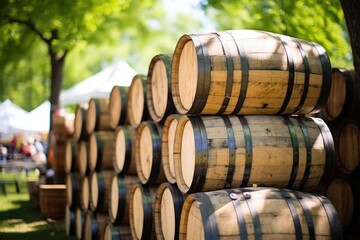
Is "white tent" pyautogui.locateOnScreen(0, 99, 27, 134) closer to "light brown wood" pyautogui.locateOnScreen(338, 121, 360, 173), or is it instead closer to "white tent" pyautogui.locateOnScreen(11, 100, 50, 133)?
"white tent" pyautogui.locateOnScreen(11, 100, 50, 133)

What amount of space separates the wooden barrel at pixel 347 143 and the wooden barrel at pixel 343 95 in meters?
0.12

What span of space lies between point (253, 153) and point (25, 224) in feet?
21.6

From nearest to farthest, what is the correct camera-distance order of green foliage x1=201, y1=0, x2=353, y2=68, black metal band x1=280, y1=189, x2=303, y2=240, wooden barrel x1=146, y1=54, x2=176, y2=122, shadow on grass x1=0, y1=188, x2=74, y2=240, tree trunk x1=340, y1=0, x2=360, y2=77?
black metal band x1=280, y1=189, x2=303, y2=240 < tree trunk x1=340, y1=0, x2=360, y2=77 < wooden barrel x1=146, y1=54, x2=176, y2=122 < shadow on grass x1=0, y1=188, x2=74, y2=240 < green foliage x1=201, y1=0, x2=353, y2=68

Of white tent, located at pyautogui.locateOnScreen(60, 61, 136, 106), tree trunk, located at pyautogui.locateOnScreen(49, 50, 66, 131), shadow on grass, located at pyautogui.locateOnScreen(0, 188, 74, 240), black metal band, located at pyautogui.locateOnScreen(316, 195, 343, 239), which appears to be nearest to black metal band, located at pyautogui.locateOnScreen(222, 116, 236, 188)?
black metal band, located at pyautogui.locateOnScreen(316, 195, 343, 239)

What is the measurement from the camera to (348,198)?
21.4 ft

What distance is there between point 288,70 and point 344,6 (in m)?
1.07

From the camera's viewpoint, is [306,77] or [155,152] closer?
[306,77]

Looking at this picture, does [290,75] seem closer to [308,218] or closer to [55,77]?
[308,218]

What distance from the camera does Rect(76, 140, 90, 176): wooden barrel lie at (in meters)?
8.59

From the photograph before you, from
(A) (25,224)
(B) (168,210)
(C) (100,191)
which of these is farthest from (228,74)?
(A) (25,224)

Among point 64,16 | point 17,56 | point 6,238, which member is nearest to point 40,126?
point 17,56

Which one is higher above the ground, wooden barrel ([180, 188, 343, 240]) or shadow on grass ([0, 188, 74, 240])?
wooden barrel ([180, 188, 343, 240])

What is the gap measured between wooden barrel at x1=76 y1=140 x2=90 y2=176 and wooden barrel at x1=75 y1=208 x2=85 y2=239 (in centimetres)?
64

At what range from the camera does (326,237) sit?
4.25m
